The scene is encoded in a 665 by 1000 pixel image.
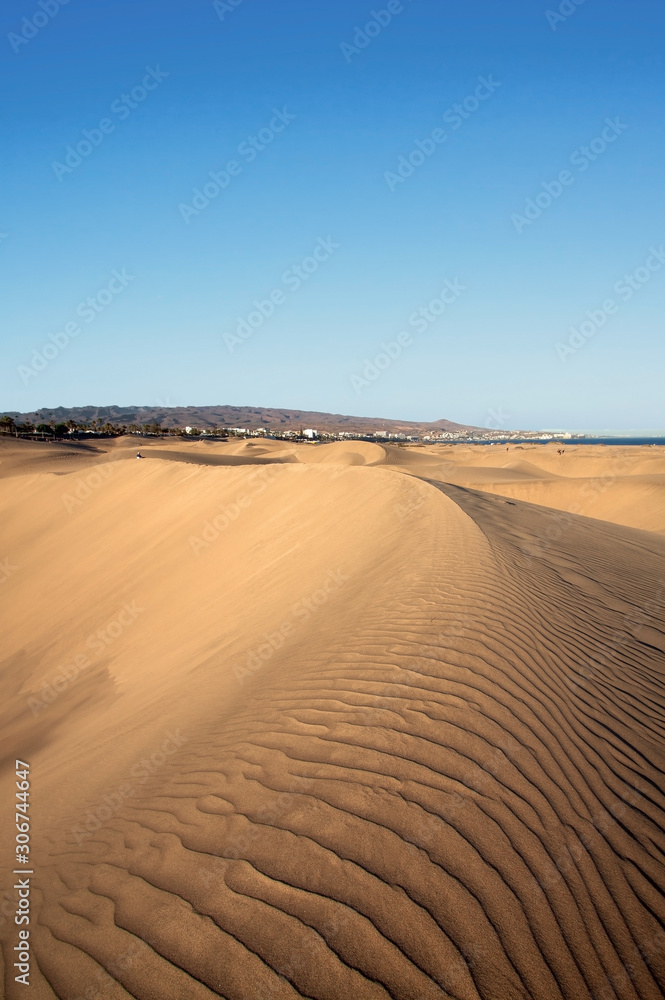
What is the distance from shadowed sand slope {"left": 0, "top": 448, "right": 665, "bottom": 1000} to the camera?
6.59 feet

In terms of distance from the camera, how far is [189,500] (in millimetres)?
17844

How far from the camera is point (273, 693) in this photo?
461 centimetres

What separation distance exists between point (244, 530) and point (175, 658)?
607 cm

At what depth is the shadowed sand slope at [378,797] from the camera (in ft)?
6.59

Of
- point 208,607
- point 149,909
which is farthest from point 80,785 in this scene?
point 208,607

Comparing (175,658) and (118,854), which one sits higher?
(118,854)

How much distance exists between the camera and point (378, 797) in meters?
2.69

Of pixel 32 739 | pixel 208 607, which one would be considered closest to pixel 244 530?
pixel 208 607

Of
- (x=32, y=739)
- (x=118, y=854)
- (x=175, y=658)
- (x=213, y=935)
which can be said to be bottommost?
(x=32, y=739)

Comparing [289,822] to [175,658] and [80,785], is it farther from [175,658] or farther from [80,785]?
[175,658]

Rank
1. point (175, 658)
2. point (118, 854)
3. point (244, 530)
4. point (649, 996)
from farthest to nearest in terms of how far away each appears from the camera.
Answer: point (244, 530)
point (175, 658)
point (118, 854)
point (649, 996)

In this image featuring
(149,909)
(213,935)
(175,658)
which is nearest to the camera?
(213,935)

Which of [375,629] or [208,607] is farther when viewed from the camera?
[208,607]

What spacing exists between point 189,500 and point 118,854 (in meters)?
15.4
